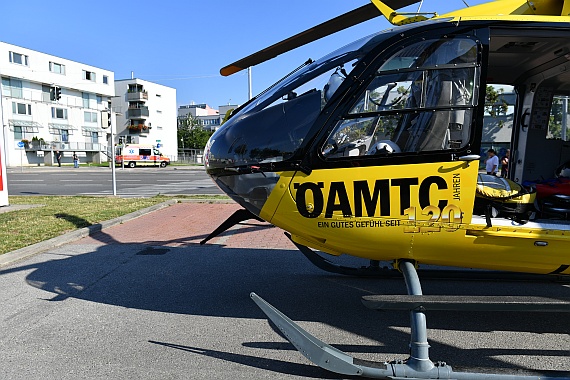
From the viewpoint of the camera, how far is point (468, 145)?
2953 millimetres

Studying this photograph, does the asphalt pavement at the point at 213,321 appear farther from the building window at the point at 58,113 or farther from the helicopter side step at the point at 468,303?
the building window at the point at 58,113

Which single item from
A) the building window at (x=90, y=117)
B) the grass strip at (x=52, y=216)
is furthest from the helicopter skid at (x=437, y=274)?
the building window at (x=90, y=117)

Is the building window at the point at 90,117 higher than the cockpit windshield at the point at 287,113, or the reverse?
the building window at the point at 90,117

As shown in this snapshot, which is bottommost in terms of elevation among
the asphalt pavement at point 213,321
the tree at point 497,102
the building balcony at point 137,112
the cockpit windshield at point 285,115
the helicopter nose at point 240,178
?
the asphalt pavement at point 213,321

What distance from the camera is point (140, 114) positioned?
63.1 meters

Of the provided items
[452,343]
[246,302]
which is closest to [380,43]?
[452,343]

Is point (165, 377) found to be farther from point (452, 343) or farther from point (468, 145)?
point (468, 145)

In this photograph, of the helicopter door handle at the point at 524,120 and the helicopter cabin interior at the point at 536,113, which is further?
the helicopter door handle at the point at 524,120

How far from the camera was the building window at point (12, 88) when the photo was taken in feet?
145

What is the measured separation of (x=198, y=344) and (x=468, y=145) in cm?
279

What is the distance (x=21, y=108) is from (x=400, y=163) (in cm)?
5426

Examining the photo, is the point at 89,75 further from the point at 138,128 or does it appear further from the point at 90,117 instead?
the point at 138,128

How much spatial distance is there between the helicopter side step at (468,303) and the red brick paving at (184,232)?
3.24 metres

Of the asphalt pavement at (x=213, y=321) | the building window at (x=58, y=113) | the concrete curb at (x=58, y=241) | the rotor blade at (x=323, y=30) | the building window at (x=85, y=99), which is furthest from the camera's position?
the building window at (x=85, y=99)
